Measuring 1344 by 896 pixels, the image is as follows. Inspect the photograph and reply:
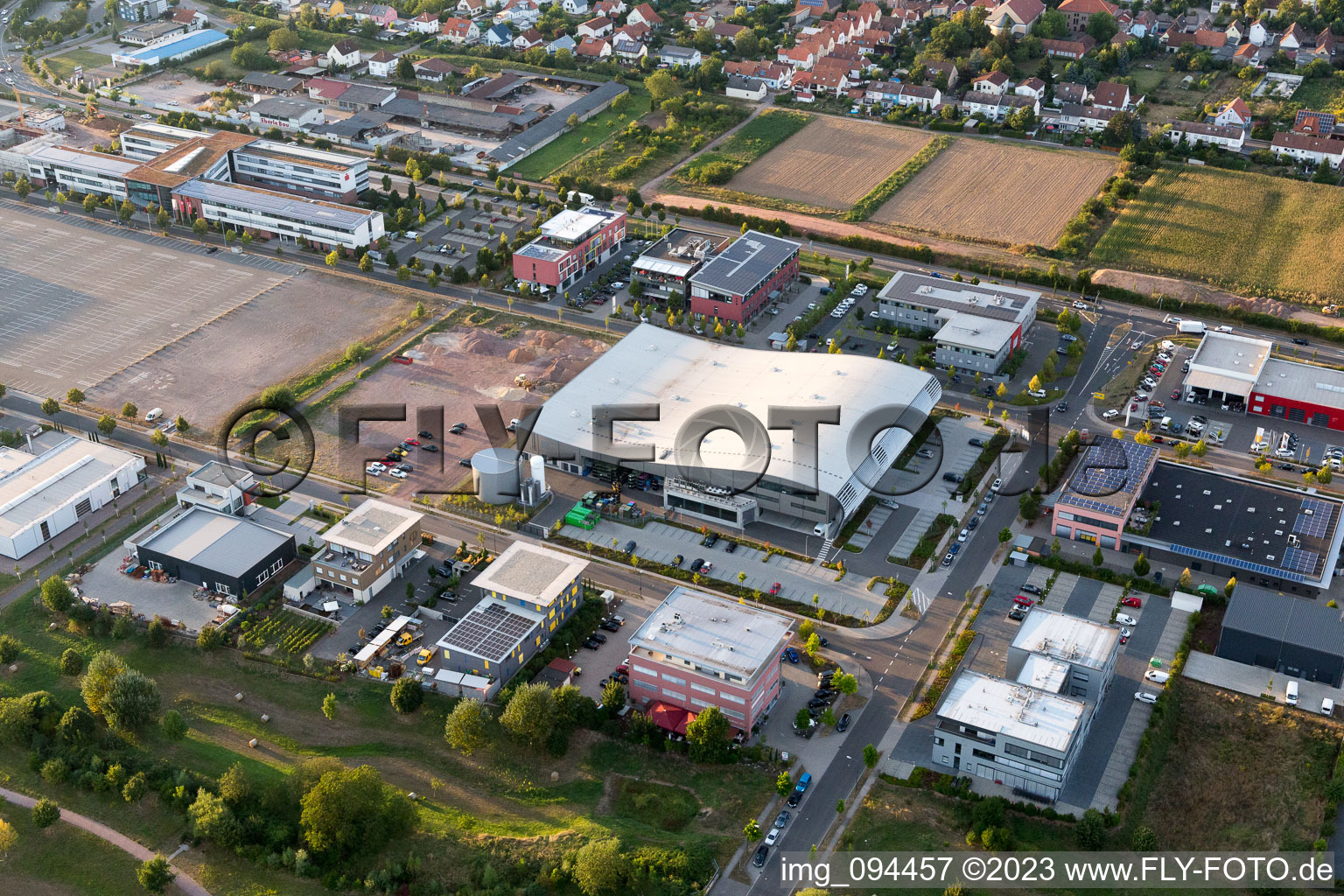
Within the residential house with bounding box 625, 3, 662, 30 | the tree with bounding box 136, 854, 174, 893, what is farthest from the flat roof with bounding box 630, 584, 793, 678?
the residential house with bounding box 625, 3, 662, 30

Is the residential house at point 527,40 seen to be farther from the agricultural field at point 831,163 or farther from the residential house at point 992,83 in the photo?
the residential house at point 992,83

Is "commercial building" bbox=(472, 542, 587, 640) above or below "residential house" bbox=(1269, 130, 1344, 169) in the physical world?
below

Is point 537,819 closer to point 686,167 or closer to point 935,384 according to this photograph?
point 935,384

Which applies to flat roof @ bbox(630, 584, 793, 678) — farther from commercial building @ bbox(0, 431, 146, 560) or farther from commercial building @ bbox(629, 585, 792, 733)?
commercial building @ bbox(0, 431, 146, 560)

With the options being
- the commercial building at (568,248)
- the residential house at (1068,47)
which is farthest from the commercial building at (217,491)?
the residential house at (1068,47)

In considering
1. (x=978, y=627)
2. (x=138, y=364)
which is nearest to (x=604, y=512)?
(x=978, y=627)

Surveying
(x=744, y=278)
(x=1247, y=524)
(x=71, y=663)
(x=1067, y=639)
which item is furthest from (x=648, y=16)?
(x=71, y=663)
